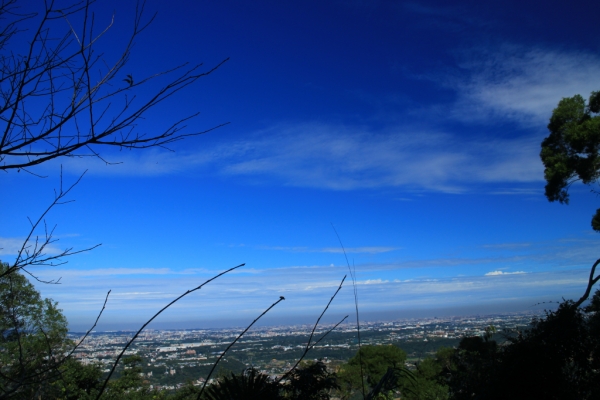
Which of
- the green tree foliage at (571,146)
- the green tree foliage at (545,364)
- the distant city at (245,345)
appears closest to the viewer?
the distant city at (245,345)

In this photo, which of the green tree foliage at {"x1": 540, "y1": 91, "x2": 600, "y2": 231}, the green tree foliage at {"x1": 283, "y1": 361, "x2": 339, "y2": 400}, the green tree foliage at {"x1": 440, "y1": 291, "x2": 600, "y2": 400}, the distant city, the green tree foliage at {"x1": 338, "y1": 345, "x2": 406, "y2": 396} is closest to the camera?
the distant city

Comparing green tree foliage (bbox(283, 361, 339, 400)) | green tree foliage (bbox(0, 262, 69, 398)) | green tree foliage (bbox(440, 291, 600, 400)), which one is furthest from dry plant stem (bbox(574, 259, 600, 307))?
green tree foliage (bbox(0, 262, 69, 398))

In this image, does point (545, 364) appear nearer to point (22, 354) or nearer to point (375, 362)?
point (22, 354)

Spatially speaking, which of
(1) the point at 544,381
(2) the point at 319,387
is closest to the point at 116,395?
(2) the point at 319,387

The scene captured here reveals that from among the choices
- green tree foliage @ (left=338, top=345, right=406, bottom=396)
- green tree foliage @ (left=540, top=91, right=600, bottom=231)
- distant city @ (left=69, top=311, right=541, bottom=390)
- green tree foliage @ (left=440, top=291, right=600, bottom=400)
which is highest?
green tree foliage @ (left=540, top=91, right=600, bottom=231)

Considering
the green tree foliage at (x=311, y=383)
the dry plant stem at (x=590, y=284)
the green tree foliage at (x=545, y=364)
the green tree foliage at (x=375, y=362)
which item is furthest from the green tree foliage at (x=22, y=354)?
the green tree foliage at (x=375, y=362)

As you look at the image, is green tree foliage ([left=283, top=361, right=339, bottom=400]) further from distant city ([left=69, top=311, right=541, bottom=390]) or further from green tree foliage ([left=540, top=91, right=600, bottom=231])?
green tree foliage ([left=540, top=91, right=600, bottom=231])

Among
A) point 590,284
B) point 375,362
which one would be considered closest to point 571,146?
point 590,284

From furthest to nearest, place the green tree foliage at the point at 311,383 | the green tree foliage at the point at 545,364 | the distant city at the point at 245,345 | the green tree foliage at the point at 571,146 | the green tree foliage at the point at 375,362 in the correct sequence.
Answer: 1. the green tree foliage at the point at 375,362
2. the green tree foliage at the point at 571,146
3. the green tree foliage at the point at 545,364
4. the green tree foliage at the point at 311,383
5. the distant city at the point at 245,345

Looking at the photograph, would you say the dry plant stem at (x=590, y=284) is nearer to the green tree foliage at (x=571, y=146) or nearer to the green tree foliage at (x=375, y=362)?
the green tree foliage at (x=571, y=146)
